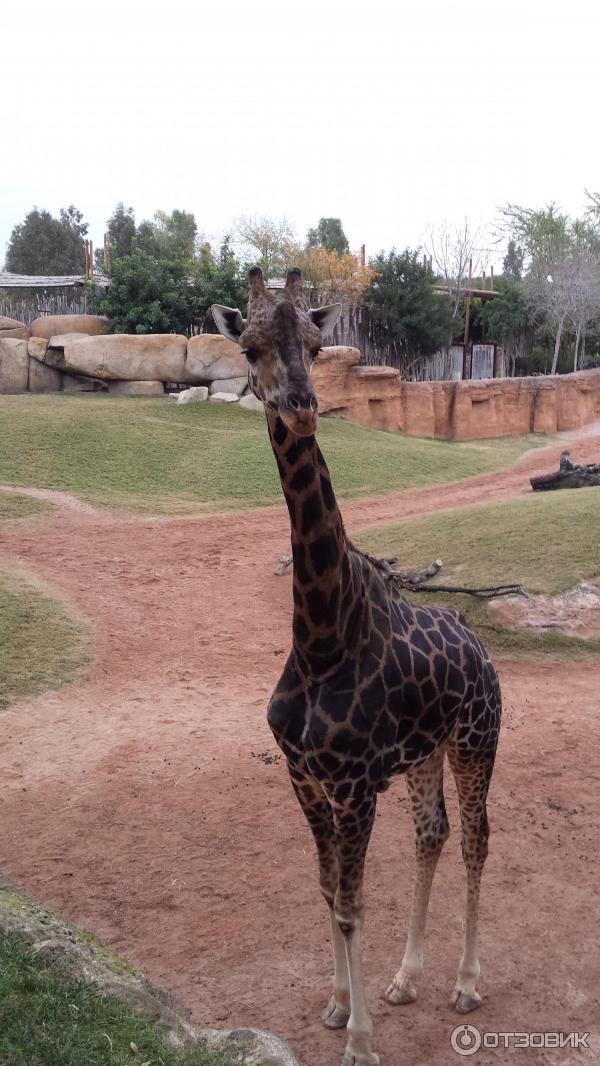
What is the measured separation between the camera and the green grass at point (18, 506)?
14.0 m

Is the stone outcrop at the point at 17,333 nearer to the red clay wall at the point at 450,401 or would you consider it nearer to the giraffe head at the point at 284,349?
the red clay wall at the point at 450,401

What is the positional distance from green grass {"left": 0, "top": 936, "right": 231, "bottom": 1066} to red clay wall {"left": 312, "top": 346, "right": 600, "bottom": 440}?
20472mm

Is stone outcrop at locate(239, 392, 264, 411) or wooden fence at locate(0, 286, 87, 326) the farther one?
wooden fence at locate(0, 286, 87, 326)

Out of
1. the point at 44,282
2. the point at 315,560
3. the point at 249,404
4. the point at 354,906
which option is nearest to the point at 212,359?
the point at 249,404

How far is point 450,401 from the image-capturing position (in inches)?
1032

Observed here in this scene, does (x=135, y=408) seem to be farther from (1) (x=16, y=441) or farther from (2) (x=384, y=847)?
(2) (x=384, y=847)

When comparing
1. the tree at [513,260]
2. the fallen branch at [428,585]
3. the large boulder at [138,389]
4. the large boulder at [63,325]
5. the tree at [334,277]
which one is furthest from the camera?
the tree at [513,260]

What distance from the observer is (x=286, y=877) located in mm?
5141

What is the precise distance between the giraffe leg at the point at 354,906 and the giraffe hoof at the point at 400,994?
1.39 feet

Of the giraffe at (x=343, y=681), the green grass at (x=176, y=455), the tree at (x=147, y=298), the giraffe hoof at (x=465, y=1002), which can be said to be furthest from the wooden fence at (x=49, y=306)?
the giraffe hoof at (x=465, y=1002)

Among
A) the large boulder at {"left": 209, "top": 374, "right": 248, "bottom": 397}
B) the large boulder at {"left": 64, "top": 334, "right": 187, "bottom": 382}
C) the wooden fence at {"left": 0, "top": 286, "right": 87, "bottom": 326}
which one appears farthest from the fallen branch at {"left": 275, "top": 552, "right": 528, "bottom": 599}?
the wooden fence at {"left": 0, "top": 286, "right": 87, "bottom": 326}

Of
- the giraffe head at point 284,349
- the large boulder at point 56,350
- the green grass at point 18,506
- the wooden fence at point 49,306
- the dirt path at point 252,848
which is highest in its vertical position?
the wooden fence at point 49,306

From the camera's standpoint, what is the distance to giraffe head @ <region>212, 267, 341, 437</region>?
306 cm

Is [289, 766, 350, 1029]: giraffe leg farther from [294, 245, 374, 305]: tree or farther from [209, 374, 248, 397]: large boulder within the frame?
[294, 245, 374, 305]: tree
